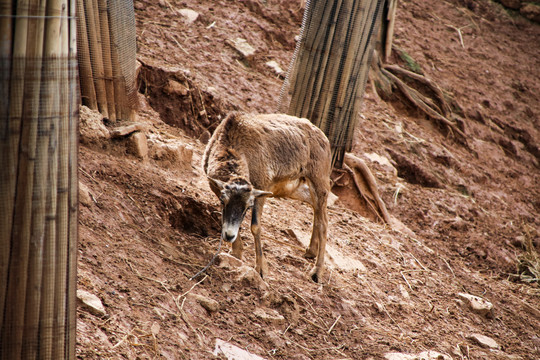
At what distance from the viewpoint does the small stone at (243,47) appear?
10672mm

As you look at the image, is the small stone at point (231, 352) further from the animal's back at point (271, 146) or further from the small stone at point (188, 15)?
the small stone at point (188, 15)

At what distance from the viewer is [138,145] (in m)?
6.67

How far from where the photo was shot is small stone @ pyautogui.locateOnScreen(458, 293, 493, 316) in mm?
7391

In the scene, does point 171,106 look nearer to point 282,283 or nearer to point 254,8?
point 282,283

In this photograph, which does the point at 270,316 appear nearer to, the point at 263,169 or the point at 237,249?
the point at 237,249

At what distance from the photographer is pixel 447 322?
6840mm

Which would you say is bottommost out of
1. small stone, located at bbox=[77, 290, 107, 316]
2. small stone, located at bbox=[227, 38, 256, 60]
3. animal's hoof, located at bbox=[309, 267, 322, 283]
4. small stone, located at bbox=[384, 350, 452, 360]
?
small stone, located at bbox=[384, 350, 452, 360]

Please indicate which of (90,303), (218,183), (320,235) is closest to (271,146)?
(218,183)

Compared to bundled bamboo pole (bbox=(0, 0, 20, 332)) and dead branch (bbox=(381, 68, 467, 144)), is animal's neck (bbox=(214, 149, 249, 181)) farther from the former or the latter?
dead branch (bbox=(381, 68, 467, 144))

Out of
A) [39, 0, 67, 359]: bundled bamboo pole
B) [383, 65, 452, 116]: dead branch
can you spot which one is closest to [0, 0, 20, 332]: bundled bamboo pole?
[39, 0, 67, 359]: bundled bamboo pole

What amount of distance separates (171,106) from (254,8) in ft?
14.8

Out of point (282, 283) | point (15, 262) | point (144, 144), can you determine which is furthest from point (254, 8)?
point (15, 262)

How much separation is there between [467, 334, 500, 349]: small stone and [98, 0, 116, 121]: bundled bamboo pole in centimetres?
529

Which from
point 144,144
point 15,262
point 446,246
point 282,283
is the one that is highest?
point 15,262
